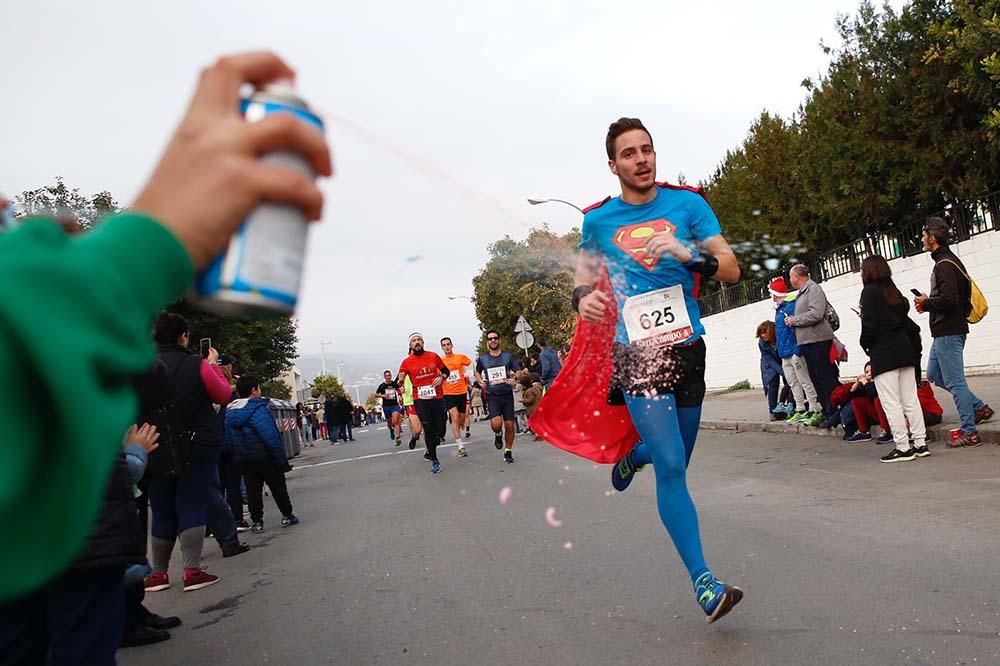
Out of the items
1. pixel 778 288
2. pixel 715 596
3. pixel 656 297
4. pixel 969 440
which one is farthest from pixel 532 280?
pixel 778 288

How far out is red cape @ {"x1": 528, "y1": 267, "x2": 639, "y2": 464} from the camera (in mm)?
4902

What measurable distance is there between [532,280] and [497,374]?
711 centimetres

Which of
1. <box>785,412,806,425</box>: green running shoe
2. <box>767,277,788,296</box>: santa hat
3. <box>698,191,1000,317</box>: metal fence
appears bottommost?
<box>785,412,806,425</box>: green running shoe

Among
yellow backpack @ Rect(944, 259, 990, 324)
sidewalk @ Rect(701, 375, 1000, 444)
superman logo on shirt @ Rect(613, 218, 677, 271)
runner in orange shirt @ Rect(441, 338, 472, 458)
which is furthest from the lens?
runner in orange shirt @ Rect(441, 338, 472, 458)

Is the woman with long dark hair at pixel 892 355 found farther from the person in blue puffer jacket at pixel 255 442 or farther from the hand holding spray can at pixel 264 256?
the hand holding spray can at pixel 264 256

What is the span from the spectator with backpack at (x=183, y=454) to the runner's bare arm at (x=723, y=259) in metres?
3.98

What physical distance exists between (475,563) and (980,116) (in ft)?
49.1

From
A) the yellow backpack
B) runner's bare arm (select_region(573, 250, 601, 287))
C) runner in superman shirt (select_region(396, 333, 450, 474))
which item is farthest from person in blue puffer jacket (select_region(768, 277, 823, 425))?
runner's bare arm (select_region(573, 250, 601, 287))

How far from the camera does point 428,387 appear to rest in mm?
13906

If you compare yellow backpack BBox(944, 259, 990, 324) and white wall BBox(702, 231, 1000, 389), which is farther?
white wall BBox(702, 231, 1000, 389)

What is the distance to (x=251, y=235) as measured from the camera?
39.4 inches

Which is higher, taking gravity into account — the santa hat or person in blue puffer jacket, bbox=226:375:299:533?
the santa hat

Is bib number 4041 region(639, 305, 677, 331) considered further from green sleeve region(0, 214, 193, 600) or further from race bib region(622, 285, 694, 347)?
green sleeve region(0, 214, 193, 600)

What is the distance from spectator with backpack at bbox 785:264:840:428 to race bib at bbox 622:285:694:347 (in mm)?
7206
